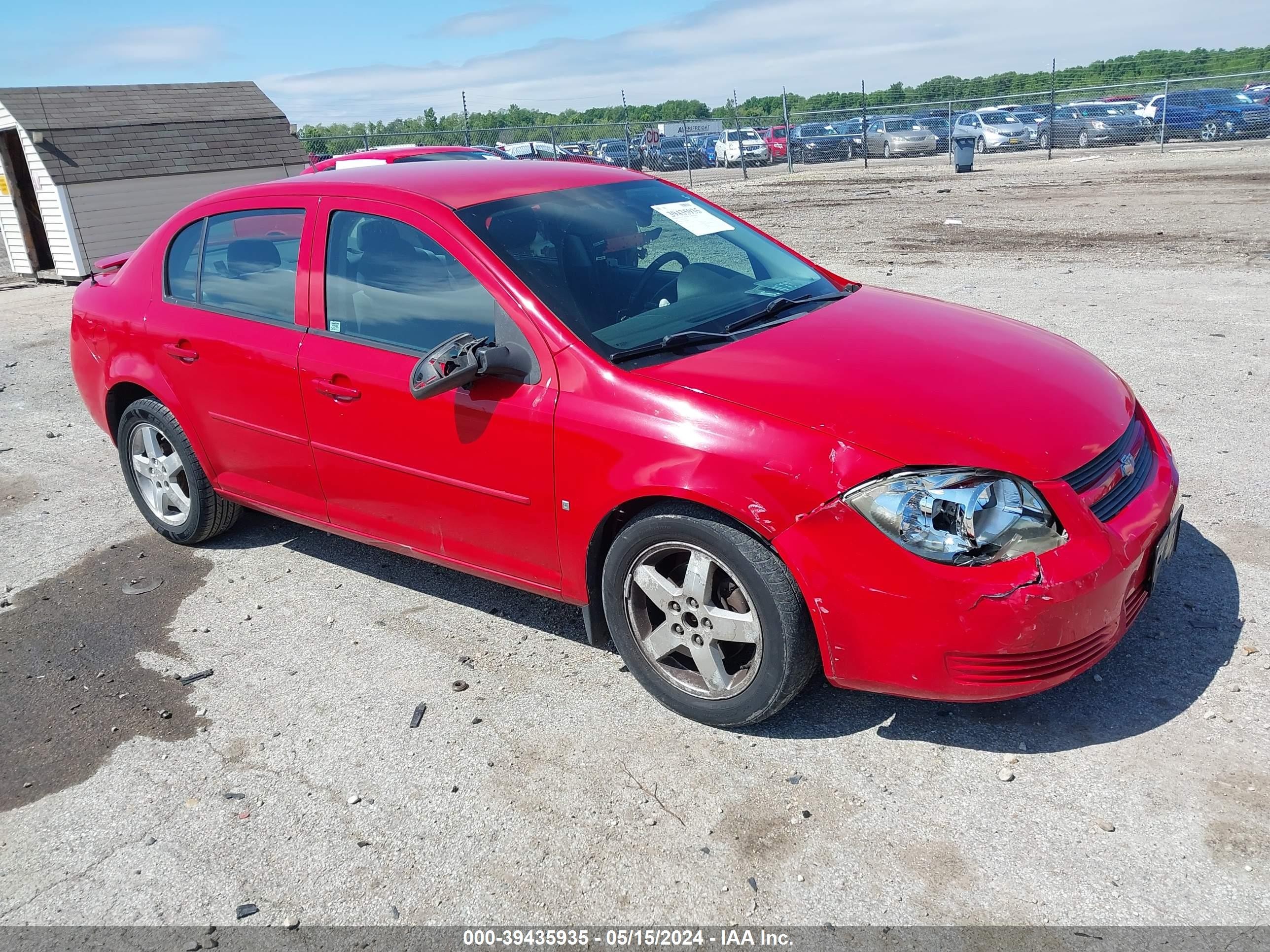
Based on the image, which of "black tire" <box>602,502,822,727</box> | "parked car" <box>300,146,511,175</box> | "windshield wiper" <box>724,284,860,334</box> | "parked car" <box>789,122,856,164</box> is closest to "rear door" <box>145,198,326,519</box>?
"black tire" <box>602,502,822,727</box>

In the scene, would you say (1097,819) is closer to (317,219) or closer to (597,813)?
(597,813)

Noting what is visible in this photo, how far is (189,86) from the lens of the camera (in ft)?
65.4

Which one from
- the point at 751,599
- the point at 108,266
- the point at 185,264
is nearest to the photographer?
the point at 751,599

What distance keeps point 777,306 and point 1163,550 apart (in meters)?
1.60

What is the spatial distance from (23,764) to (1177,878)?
11.8ft

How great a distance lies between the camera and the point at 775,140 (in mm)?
34531

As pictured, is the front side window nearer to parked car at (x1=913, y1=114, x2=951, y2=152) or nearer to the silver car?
the silver car

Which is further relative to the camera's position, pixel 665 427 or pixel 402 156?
pixel 402 156

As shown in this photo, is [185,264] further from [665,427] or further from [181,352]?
[665,427]

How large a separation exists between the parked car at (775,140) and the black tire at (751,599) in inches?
1292

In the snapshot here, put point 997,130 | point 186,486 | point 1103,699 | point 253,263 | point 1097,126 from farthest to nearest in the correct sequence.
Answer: point 997,130 < point 1097,126 < point 186,486 < point 253,263 < point 1103,699

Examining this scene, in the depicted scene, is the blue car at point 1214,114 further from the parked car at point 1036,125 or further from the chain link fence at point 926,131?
the parked car at point 1036,125

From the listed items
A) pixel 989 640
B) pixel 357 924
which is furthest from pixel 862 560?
pixel 357 924

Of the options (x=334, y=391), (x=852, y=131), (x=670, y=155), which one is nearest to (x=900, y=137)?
(x=852, y=131)
